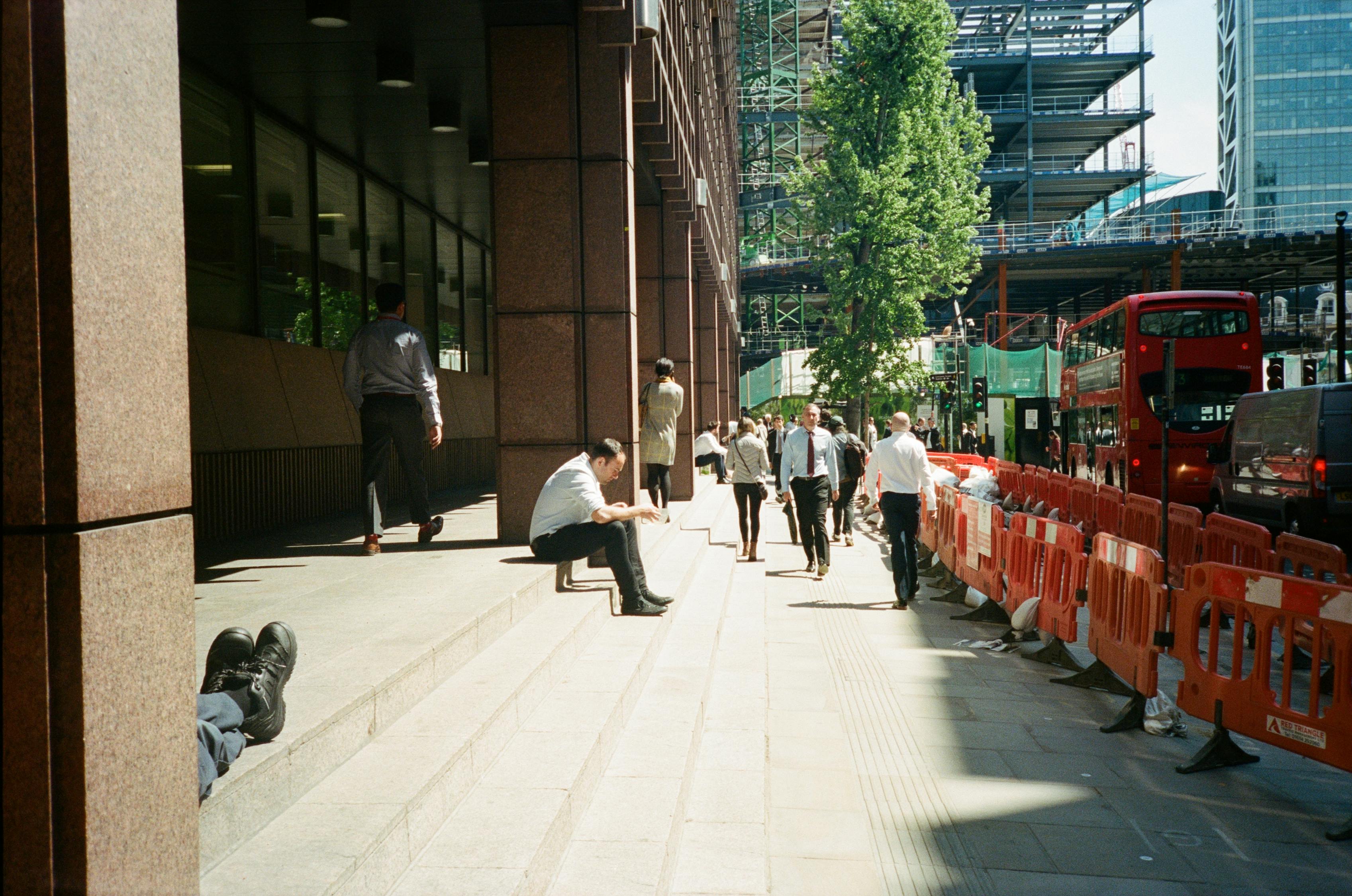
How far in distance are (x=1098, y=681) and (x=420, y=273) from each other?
13110mm

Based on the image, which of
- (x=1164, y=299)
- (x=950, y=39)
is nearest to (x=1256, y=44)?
(x=950, y=39)

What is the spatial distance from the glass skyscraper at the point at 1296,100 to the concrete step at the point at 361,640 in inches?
5521

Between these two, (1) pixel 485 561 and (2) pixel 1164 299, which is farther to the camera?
(2) pixel 1164 299

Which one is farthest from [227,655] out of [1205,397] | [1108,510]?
[1205,397]

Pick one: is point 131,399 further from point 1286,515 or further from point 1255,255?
point 1255,255

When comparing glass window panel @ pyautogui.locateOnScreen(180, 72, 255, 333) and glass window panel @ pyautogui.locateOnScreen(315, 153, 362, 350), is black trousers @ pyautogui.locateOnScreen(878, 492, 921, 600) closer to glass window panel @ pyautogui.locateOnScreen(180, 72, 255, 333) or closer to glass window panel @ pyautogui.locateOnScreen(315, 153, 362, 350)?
glass window panel @ pyautogui.locateOnScreen(180, 72, 255, 333)

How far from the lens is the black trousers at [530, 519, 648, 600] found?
716 cm

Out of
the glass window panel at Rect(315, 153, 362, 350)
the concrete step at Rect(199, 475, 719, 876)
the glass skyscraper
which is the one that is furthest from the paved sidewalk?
the glass skyscraper

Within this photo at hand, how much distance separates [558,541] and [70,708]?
5301 millimetres

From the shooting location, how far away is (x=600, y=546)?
716 centimetres

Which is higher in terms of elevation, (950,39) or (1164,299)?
(950,39)

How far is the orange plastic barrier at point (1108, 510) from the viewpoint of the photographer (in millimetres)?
12695

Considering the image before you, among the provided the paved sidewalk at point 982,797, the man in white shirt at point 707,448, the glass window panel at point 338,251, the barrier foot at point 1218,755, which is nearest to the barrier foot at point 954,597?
the paved sidewalk at point 982,797

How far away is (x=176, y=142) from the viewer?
7.33 feet
